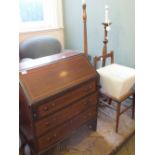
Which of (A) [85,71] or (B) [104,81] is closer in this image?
(A) [85,71]

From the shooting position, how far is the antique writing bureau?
1309mm

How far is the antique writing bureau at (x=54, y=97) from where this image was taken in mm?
1309

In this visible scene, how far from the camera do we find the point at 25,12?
2840 millimetres

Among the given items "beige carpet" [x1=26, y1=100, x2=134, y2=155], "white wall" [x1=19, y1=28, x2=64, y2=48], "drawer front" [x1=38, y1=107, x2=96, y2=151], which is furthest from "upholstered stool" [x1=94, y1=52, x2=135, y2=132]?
"white wall" [x1=19, y1=28, x2=64, y2=48]

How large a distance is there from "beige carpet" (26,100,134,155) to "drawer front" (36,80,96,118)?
525mm

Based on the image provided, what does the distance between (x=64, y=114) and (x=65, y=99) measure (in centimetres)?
13

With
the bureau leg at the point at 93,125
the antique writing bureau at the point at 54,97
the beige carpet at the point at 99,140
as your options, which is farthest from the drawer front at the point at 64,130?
the beige carpet at the point at 99,140

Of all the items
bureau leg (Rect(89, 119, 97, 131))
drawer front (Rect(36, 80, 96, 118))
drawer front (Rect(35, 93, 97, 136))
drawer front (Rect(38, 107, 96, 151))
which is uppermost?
drawer front (Rect(36, 80, 96, 118))

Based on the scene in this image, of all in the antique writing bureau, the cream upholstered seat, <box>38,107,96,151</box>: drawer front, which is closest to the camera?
the antique writing bureau

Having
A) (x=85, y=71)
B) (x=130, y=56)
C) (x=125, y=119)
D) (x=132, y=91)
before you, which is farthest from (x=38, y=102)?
(x=130, y=56)

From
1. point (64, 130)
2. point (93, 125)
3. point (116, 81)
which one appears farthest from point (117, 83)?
point (64, 130)

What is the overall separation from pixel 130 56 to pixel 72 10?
1270 millimetres

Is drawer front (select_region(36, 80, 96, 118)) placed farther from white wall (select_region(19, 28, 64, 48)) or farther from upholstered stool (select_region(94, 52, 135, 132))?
white wall (select_region(19, 28, 64, 48))
